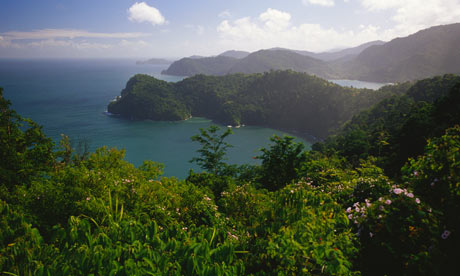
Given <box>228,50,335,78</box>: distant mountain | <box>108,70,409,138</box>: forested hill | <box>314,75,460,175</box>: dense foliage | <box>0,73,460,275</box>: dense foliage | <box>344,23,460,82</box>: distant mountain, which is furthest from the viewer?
<box>228,50,335,78</box>: distant mountain

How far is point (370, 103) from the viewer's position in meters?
70.9

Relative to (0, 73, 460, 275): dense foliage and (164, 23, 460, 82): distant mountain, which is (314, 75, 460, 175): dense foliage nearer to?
(0, 73, 460, 275): dense foliage

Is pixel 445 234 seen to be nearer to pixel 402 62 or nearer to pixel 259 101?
pixel 259 101

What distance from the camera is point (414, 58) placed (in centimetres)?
14425

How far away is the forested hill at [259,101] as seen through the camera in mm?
76750

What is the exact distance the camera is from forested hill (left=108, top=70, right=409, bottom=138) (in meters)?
76.8

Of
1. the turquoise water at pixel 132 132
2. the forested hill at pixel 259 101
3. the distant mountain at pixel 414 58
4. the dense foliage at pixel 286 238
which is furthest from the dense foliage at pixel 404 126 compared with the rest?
the distant mountain at pixel 414 58

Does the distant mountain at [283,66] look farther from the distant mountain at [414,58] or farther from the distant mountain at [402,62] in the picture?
the distant mountain at [414,58]

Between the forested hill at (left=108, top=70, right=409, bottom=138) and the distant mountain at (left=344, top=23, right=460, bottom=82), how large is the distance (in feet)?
255

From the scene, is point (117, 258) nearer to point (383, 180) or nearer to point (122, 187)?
point (122, 187)

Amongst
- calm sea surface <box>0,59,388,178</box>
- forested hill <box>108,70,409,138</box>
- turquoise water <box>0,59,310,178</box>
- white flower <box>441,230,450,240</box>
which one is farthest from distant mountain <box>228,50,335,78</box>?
white flower <box>441,230,450,240</box>

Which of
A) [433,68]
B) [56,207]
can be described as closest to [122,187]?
[56,207]

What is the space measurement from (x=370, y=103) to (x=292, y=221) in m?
76.0

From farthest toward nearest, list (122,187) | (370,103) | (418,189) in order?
(370,103) → (122,187) → (418,189)
